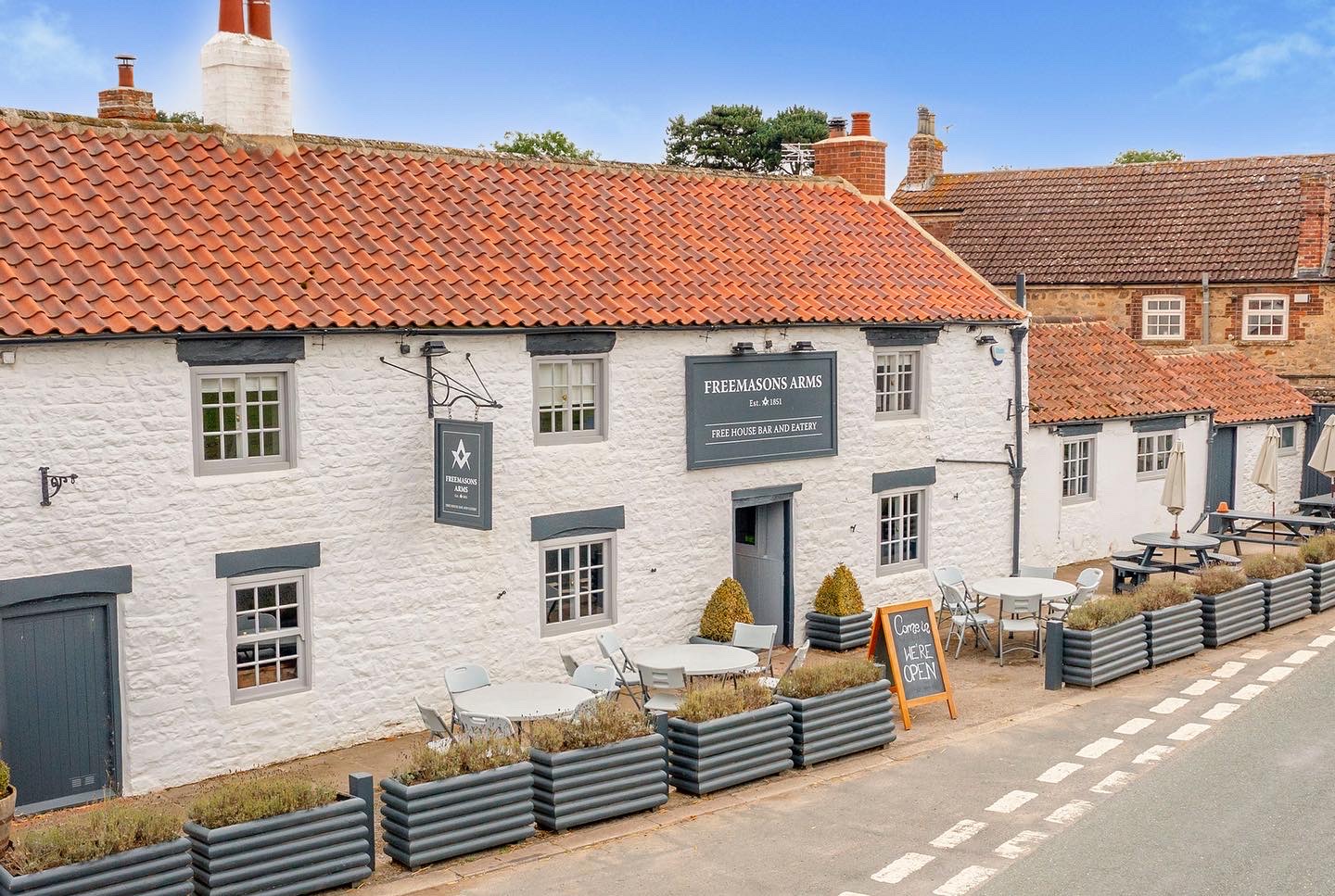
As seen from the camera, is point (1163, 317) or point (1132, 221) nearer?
point (1163, 317)

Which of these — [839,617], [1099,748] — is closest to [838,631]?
[839,617]

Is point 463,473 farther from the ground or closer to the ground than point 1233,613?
farther from the ground

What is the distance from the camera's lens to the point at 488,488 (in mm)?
14375

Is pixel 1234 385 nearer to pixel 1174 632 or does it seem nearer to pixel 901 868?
pixel 1174 632

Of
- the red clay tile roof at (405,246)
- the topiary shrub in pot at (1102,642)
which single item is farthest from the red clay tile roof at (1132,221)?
the topiary shrub in pot at (1102,642)

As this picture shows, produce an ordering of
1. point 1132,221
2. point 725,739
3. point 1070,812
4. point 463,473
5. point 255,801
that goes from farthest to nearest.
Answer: point 1132,221 < point 463,473 < point 725,739 < point 1070,812 < point 255,801

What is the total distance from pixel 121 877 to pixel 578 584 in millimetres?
7580

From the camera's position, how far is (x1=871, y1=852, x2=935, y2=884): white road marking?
11.2m

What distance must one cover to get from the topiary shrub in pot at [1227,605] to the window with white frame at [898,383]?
182 inches

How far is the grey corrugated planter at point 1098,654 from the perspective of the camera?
17.3 m

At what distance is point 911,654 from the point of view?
15984mm

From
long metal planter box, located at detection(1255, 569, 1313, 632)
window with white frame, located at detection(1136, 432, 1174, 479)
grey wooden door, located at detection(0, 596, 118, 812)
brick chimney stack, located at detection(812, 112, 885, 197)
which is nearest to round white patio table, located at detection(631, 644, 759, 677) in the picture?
grey wooden door, located at detection(0, 596, 118, 812)

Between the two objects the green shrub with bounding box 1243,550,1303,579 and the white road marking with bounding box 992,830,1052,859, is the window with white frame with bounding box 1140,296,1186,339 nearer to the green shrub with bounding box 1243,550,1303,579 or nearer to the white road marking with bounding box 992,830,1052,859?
the green shrub with bounding box 1243,550,1303,579

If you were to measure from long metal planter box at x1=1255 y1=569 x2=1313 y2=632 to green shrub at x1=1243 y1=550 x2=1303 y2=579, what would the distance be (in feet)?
0.38
